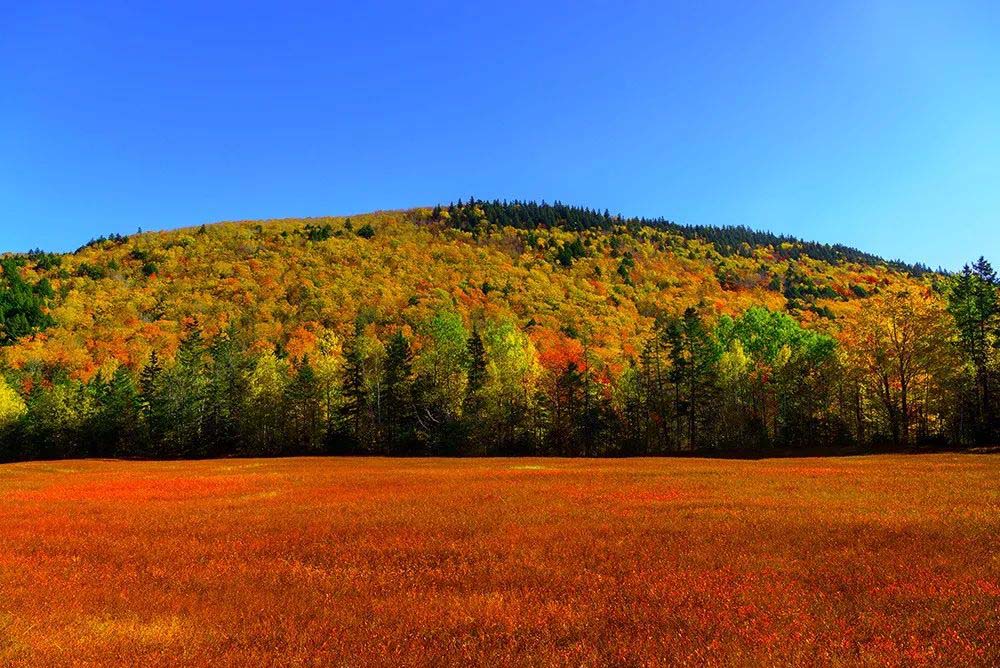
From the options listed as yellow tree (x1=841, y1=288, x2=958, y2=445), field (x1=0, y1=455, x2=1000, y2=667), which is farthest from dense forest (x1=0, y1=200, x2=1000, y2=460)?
field (x1=0, y1=455, x2=1000, y2=667)

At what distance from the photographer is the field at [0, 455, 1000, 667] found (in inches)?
318

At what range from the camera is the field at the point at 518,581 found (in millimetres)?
8078

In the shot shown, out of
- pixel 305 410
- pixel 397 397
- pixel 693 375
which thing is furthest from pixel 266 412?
pixel 693 375

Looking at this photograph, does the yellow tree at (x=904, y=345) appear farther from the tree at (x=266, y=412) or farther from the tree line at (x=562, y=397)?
the tree at (x=266, y=412)

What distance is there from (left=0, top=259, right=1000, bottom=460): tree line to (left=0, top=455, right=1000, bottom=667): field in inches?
1349

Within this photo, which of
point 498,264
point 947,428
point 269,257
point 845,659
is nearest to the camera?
point 845,659

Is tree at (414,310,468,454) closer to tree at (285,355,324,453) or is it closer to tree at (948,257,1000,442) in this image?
tree at (285,355,324,453)

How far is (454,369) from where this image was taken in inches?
2936

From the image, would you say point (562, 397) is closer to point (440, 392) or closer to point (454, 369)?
point (454, 369)

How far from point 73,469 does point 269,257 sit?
12952cm

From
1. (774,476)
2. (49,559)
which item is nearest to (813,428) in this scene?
(774,476)

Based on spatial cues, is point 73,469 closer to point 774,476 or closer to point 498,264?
point 774,476

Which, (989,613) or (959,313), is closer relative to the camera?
(989,613)

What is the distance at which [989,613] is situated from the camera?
28.0 feet
